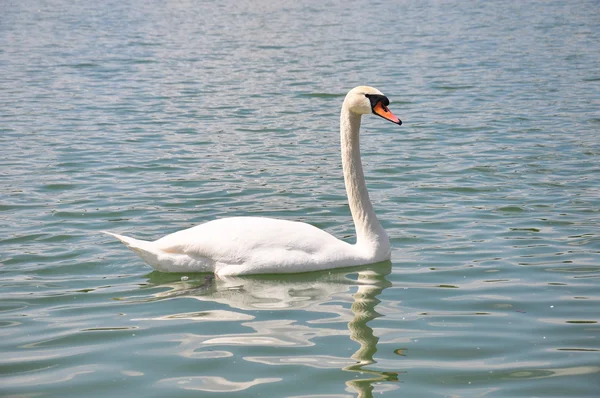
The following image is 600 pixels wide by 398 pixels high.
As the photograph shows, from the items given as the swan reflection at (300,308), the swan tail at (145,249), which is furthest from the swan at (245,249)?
the swan reflection at (300,308)

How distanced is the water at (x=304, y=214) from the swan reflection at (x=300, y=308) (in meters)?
0.02

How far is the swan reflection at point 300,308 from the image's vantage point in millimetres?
5902

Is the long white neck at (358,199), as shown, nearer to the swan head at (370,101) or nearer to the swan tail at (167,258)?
the swan head at (370,101)

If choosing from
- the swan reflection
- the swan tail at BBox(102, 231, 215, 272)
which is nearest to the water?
the swan reflection

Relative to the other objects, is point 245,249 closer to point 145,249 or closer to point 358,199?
point 145,249

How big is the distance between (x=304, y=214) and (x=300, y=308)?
2.76 meters

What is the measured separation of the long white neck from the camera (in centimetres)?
796

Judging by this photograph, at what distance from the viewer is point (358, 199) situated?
817cm

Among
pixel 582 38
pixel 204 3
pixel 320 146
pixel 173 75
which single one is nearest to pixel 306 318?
pixel 320 146

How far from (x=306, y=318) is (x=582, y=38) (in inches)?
721

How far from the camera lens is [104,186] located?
10984mm

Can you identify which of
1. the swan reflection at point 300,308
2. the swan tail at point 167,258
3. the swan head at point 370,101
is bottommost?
the swan reflection at point 300,308

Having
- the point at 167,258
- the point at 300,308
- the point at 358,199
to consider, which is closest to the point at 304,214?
the point at 358,199

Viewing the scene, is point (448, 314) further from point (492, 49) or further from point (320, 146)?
point (492, 49)
